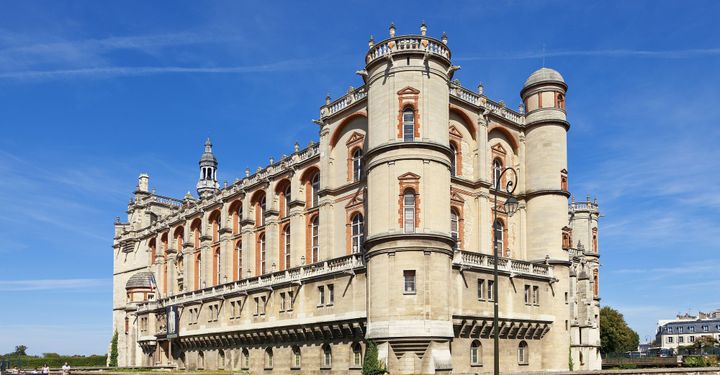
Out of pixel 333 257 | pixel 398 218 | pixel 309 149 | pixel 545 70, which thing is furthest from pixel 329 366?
pixel 545 70

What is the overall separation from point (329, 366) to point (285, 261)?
540 inches

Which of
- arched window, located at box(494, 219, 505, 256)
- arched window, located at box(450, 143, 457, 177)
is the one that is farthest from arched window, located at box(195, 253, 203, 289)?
arched window, located at box(494, 219, 505, 256)

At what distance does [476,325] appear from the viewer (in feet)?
157

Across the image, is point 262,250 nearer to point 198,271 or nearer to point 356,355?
point 198,271

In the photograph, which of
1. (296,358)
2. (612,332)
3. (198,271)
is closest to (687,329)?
(612,332)

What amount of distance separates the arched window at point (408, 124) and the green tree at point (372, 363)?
1313 cm

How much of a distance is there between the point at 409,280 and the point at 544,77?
22.9m

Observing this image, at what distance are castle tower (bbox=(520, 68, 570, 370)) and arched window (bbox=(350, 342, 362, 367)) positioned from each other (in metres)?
14.5

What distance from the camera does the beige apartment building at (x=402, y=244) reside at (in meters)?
45.1

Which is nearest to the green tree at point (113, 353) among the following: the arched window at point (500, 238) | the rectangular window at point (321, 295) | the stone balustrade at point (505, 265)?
the rectangular window at point (321, 295)

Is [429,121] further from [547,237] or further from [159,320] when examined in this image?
[159,320]

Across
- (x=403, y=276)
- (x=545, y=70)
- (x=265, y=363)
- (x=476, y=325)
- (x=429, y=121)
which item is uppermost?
(x=545, y=70)

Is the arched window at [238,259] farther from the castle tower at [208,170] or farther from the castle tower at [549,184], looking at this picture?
the castle tower at [208,170]

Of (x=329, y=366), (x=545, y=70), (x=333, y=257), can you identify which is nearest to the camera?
(x=329, y=366)
